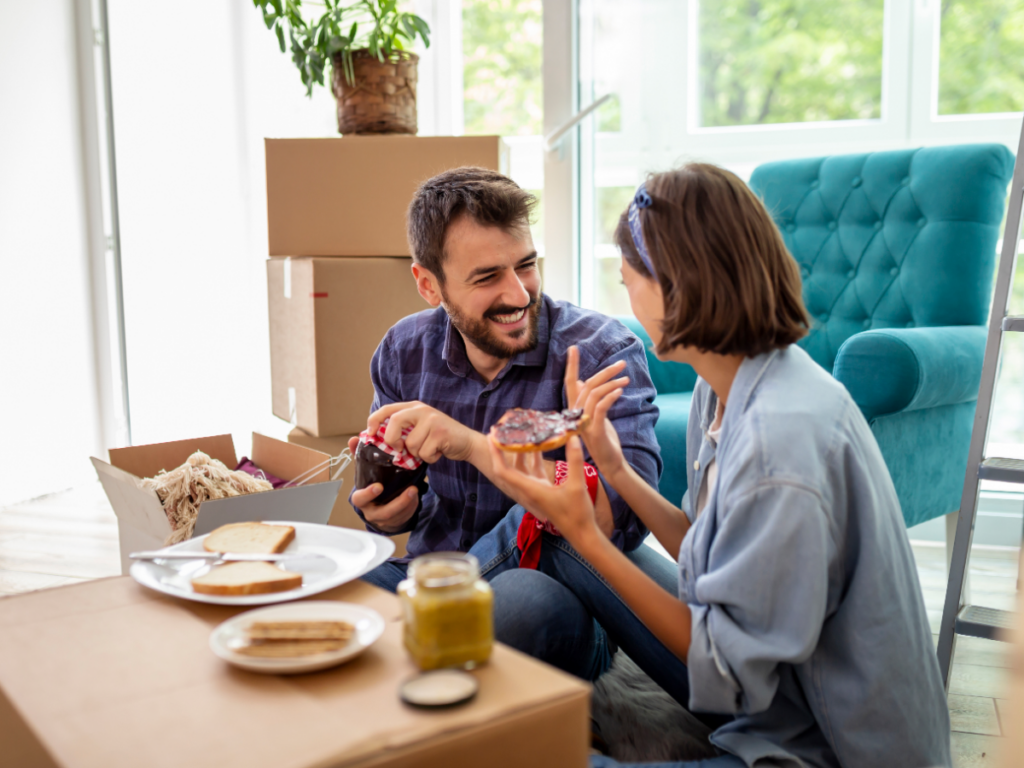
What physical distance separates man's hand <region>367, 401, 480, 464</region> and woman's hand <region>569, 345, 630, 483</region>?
0.58 feet

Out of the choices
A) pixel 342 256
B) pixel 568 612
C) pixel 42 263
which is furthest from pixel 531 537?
pixel 42 263

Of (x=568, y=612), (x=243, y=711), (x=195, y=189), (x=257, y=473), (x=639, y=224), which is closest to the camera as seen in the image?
(x=243, y=711)

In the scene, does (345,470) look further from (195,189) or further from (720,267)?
(195,189)

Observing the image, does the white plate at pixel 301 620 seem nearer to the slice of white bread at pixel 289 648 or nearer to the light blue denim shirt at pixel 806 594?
the slice of white bread at pixel 289 648

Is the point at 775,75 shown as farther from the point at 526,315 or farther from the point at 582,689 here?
the point at 582,689

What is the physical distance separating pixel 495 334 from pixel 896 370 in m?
0.80

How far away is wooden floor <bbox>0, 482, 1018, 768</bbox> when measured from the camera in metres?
1.55

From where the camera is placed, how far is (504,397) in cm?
148

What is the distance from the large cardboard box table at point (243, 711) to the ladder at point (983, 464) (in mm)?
1082

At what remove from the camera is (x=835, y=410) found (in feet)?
2.99

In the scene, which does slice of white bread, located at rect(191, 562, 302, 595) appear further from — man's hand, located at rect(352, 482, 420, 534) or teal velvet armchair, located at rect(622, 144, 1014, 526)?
teal velvet armchair, located at rect(622, 144, 1014, 526)

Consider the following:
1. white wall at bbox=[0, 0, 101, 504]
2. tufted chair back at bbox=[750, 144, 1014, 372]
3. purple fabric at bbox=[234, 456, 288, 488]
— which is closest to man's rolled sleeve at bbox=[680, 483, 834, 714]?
purple fabric at bbox=[234, 456, 288, 488]

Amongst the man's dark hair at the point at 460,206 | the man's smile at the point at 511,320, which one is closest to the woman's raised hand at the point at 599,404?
the man's smile at the point at 511,320

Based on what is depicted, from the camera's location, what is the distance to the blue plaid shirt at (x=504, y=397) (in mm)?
1400
